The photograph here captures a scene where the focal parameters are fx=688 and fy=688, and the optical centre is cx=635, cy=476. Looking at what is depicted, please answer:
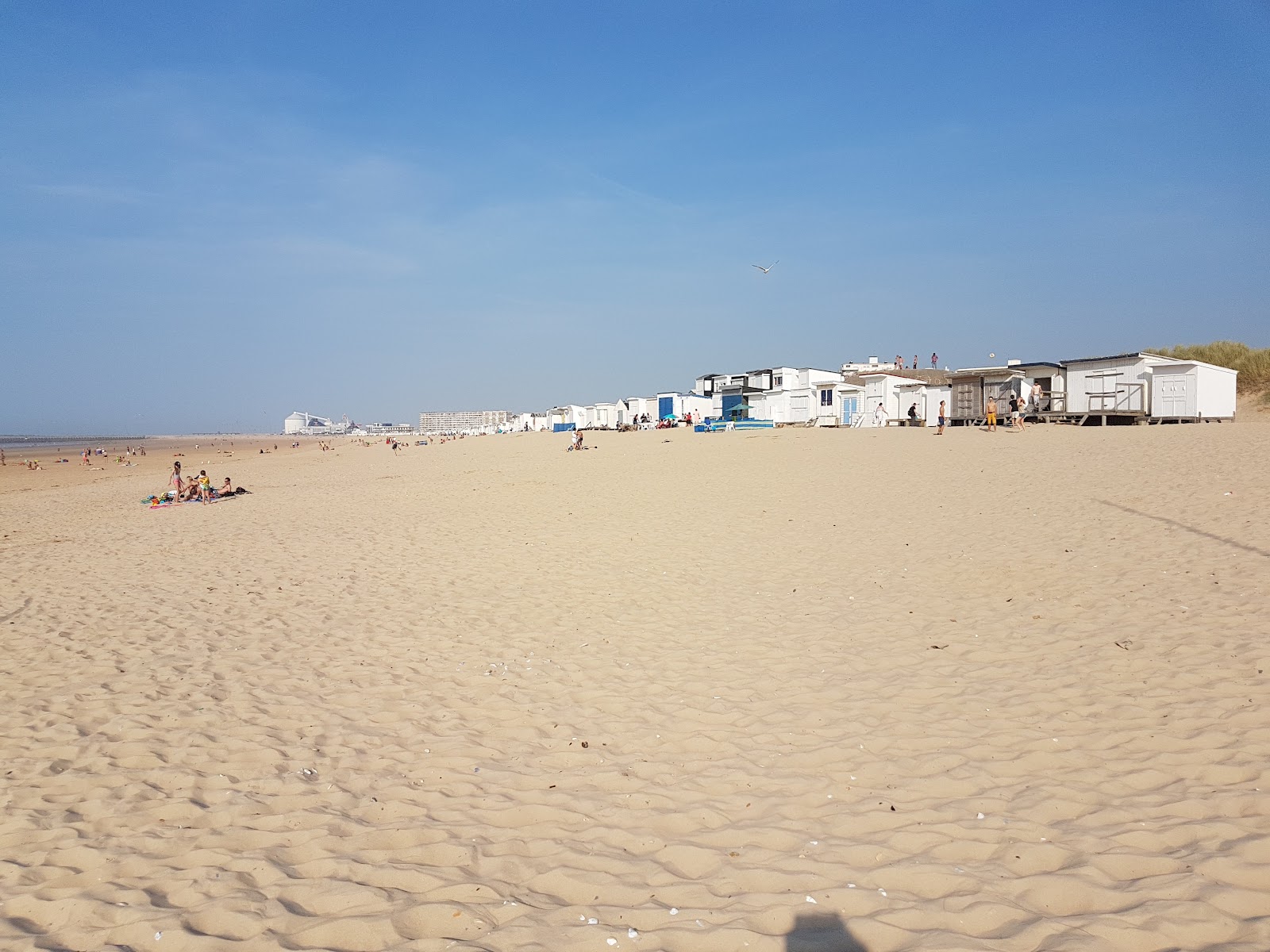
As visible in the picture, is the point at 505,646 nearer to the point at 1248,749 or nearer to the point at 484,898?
the point at 484,898

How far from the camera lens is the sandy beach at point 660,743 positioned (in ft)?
11.1

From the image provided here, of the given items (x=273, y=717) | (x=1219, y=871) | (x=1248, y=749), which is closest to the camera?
(x=1219, y=871)

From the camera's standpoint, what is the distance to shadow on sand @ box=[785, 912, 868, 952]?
3088mm

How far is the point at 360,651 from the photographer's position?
7.59 metres

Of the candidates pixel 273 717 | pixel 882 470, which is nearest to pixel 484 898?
pixel 273 717

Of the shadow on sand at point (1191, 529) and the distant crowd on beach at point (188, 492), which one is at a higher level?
the distant crowd on beach at point (188, 492)

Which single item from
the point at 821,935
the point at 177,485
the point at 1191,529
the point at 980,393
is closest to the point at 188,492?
the point at 177,485

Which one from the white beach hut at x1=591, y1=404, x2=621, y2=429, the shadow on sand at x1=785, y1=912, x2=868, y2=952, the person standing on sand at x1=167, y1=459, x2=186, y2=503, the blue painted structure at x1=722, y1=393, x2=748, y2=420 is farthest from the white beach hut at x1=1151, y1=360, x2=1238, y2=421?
the white beach hut at x1=591, y1=404, x2=621, y2=429

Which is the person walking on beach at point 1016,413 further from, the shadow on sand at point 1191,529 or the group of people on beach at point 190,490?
the group of people on beach at point 190,490

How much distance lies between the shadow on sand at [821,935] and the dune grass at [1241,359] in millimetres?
46031

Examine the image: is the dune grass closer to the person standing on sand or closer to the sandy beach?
the sandy beach

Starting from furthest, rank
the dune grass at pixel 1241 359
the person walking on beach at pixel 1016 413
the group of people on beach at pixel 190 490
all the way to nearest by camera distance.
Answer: the dune grass at pixel 1241 359 < the person walking on beach at pixel 1016 413 < the group of people on beach at pixel 190 490

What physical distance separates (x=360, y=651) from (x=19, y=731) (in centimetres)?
281

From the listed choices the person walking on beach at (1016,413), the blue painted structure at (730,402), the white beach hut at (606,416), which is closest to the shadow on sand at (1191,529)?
the person walking on beach at (1016,413)
